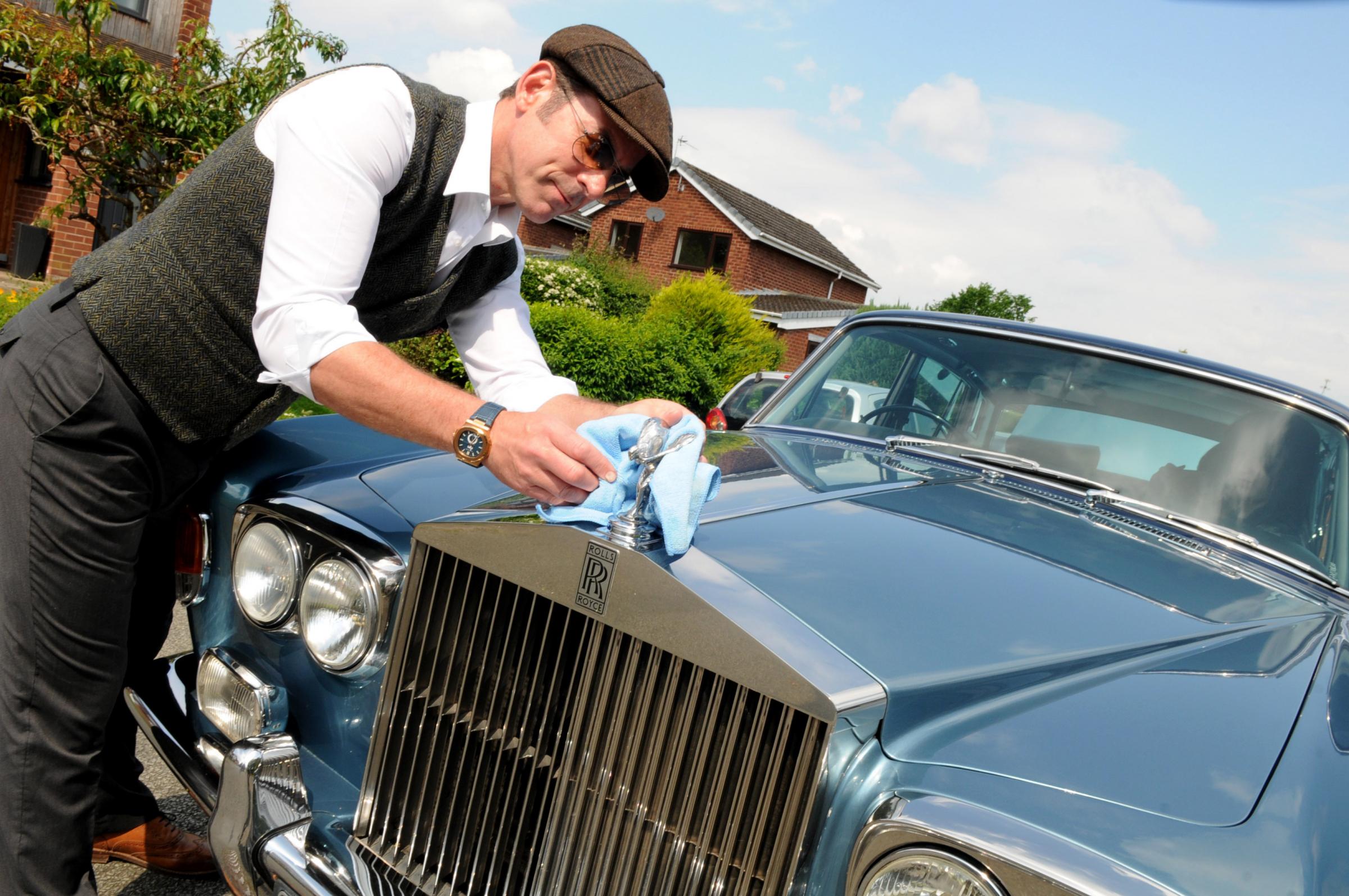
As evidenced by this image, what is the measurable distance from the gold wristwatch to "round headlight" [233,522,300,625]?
0.53 m

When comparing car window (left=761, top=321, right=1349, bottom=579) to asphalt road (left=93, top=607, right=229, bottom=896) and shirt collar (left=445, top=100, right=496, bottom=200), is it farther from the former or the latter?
asphalt road (left=93, top=607, right=229, bottom=896)

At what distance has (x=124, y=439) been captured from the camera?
1.99 meters

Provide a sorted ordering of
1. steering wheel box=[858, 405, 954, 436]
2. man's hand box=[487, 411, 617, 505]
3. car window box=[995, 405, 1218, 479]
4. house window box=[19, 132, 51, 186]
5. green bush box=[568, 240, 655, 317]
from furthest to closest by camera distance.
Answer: green bush box=[568, 240, 655, 317], house window box=[19, 132, 51, 186], steering wheel box=[858, 405, 954, 436], car window box=[995, 405, 1218, 479], man's hand box=[487, 411, 617, 505]

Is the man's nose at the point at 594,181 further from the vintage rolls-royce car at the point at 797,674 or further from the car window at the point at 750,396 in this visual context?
the car window at the point at 750,396

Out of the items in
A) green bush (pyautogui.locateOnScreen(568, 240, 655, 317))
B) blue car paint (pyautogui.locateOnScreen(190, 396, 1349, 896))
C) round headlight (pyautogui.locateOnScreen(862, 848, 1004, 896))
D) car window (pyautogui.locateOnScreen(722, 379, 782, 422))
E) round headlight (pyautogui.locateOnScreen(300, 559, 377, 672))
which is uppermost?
green bush (pyautogui.locateOnScreen(568, 240, 655, 317))

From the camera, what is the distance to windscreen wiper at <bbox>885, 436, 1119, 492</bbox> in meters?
2.58

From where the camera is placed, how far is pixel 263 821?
1.82 meters

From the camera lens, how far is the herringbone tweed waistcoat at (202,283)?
1.98m

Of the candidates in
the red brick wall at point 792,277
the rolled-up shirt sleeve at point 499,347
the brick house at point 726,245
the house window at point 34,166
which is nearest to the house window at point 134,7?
the house window at point 34,166

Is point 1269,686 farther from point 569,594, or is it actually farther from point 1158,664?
point 569,594

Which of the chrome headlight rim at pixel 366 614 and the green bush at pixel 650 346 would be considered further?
the green bush at pixel 650 346

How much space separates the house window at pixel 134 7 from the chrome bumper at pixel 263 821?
15.1 m

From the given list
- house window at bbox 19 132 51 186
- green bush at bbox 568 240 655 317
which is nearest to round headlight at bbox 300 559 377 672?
house window at bbox 19 132 51 186

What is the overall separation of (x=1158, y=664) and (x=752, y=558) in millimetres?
694
